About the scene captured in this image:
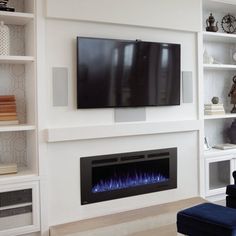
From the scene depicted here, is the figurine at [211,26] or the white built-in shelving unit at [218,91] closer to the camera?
the white built-in shelving unit at [218,91]

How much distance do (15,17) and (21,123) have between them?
956mm

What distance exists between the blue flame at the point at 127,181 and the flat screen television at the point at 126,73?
2.46 feet

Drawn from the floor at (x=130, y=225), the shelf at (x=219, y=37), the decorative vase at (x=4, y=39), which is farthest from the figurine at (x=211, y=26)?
the decorative vase at (x=4, y=39)

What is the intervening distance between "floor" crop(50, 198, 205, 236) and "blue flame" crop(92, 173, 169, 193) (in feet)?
0.85

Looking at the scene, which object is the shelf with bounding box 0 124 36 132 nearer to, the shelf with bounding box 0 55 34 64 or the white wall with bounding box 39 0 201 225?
the white wall with bounding box 39 0 201 225

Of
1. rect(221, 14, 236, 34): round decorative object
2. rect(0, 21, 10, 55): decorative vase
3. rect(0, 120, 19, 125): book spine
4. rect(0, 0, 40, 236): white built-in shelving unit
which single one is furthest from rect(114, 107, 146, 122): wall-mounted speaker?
rect(221, 14, 236, 34): round decorative object

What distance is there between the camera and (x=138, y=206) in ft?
10.8

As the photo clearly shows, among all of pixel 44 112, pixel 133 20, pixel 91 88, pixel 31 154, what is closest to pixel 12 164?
pixel 31 154

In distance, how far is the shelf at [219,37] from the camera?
3.77 metres

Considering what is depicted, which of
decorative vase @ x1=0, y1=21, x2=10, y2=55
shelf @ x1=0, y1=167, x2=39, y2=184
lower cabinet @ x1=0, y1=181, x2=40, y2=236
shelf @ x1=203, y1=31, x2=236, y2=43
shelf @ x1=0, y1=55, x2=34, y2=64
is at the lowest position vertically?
lower cabinet @ x1=0, y1=181, x2=40, y2=236

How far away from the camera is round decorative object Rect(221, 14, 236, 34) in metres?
4.23

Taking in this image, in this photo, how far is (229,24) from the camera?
14.0 ft

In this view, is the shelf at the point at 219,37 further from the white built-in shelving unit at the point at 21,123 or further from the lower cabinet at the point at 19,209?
the lower cabinet at the point at 19,209

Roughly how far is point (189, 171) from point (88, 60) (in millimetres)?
1701
